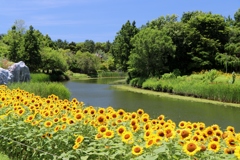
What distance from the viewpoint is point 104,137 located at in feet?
9.85

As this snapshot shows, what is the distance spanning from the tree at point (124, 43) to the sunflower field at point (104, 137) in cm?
3241

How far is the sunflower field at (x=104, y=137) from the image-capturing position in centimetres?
254

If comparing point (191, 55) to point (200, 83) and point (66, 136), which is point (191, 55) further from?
point (66, 136)

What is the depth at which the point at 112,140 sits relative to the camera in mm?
2998

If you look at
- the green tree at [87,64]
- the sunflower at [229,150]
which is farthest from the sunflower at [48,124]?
the green tree at [87,64]

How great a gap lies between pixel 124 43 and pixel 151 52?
7367mm

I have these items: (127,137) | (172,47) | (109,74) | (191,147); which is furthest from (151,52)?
(191,147)

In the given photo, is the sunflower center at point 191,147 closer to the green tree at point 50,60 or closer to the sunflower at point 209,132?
the sunflower at point 209,132

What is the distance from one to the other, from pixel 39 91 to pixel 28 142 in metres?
8.56

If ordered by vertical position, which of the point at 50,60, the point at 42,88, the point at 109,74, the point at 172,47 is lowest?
the point at 109,74

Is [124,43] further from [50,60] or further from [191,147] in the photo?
[191,147]

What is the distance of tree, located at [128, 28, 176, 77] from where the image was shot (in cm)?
3009

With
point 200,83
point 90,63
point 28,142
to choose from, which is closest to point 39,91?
point 28,142

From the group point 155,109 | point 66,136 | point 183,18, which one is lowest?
point 155,109
